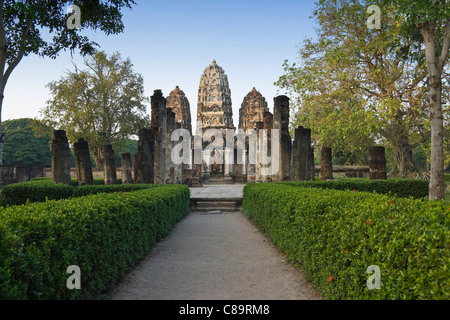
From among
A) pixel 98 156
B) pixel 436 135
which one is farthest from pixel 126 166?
pixel 436 135

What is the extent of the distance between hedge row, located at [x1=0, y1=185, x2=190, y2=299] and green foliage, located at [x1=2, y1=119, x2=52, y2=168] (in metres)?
41.5

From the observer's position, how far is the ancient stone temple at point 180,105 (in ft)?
139

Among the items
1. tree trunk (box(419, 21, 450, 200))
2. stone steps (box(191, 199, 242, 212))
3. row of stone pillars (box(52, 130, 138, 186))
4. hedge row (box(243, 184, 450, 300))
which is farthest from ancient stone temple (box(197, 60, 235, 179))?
hedge row (box(243, 184, 450, 300))

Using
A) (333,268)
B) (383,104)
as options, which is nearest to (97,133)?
(383,104)

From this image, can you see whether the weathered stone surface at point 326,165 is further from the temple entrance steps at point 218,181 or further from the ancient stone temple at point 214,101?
the ancient stone temple at point 214,101

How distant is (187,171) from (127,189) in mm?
15524

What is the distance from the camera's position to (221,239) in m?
9.14

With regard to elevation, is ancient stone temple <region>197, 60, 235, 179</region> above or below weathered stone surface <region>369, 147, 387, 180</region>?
above

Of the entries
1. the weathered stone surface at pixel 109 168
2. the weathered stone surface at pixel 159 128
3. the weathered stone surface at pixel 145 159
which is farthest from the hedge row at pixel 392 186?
the weathered stone surface at pixel 109 168

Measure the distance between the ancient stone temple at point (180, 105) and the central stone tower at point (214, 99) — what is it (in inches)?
67.8

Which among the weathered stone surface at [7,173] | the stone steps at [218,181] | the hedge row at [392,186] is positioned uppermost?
the weathered stone surface at [7,173]

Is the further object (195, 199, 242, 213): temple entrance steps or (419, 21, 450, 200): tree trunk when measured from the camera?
(195, 199, 242, 213): temple entrance steps

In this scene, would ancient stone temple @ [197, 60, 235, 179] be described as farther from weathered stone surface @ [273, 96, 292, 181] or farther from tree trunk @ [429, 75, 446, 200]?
tree trunk @ [429, 75, 446, 200]

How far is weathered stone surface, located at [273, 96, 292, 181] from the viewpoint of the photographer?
50.9 ft
